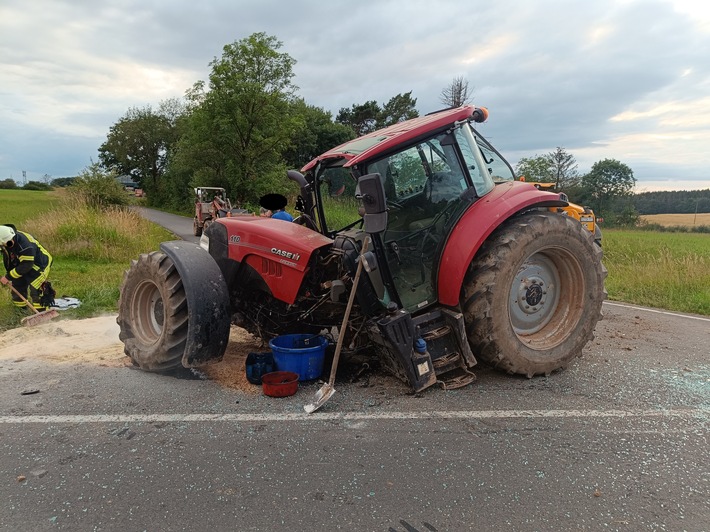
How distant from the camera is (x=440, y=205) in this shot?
13.6ft

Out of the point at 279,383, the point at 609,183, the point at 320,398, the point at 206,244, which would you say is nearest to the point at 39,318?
the point at 206,244

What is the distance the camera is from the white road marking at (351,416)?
11.8 ft

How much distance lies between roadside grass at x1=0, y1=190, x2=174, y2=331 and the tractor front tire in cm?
288

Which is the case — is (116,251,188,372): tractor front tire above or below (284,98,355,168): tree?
below

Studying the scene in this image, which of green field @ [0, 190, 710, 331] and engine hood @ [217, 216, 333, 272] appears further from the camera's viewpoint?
green field @ [0, 190, 710, 331]

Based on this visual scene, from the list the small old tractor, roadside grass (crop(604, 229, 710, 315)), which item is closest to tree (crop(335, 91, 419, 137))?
the small old tractor

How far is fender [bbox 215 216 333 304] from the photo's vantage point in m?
4.11

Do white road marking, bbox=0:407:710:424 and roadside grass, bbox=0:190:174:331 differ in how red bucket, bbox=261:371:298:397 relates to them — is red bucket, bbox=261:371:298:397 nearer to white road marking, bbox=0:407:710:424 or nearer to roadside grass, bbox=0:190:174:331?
white road marking, bbox=0:407:710:424

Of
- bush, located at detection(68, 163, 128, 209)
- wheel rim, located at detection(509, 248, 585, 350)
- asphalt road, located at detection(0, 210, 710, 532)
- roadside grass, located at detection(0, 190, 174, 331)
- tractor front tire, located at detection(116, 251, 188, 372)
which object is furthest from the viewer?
bush, located at detection(68, 163, 128, 209)

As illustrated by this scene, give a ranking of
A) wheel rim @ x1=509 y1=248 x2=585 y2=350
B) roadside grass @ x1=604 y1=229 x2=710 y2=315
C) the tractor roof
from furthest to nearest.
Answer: roadside grass @ x1=604 y1=229 x2=710 y2=315, wheel rim @ x1=509 y1=248 x2=585 y2=350, the tractor roof

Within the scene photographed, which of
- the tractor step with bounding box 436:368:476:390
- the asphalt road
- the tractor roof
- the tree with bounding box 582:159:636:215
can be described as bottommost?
the asphalt road

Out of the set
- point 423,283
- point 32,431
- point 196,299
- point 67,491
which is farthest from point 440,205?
point 32,431

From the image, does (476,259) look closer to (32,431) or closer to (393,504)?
(393,504)

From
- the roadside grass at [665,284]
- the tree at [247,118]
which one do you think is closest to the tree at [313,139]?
the tree at [247,118]
